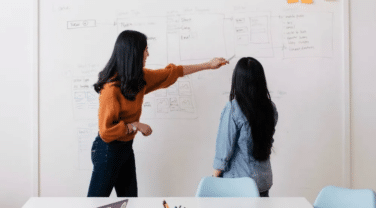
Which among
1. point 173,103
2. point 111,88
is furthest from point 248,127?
point 173,103

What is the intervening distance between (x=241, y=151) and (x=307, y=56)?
113 cm

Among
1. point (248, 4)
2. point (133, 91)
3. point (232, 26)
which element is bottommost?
point (133, 91)

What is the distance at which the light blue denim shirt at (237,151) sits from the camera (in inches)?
Answer: 75.1

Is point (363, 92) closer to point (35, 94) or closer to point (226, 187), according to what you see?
point (226, 187)

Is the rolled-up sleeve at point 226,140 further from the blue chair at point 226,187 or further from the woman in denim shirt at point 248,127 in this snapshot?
the blue chair at point 226,187

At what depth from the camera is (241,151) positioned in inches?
77.2

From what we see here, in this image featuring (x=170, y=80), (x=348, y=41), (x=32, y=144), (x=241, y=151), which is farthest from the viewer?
(x=32, y=144)

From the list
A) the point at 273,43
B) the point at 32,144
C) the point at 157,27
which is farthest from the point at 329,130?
the point at 32,144

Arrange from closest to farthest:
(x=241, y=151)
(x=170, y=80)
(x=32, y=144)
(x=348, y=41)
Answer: (x=241, y=151), (x=170, y=80), (x=348, y=41), (x=32, y=144)

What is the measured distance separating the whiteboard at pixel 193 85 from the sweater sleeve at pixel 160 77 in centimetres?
35

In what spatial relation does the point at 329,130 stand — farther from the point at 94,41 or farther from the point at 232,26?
the point at 94,41

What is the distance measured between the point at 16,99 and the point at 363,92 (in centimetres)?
288

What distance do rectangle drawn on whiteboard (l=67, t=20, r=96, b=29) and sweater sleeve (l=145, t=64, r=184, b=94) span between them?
83 centimetres

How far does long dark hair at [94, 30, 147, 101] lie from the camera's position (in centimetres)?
199
